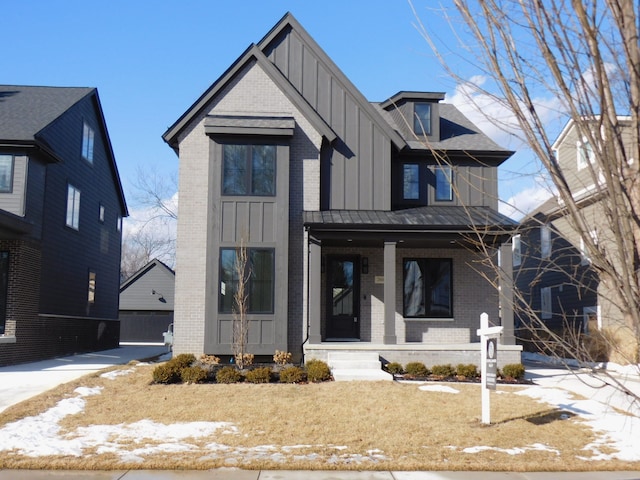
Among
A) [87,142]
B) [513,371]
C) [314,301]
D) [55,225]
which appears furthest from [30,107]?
[513,371]

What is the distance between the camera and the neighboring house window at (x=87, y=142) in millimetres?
24406

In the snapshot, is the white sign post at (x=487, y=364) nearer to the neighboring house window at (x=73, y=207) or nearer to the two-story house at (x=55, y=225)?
the two-story house at (x=55, y=225)

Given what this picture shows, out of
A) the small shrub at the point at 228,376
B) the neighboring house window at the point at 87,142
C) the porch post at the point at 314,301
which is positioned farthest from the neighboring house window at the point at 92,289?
the small shrub at the point at 228,376

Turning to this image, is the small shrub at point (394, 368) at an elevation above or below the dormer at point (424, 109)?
below

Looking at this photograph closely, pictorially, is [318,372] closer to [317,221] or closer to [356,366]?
[356,366]

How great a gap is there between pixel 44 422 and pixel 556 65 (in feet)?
30.3

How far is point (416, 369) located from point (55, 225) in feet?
44.0

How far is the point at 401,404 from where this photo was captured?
37.1 feet

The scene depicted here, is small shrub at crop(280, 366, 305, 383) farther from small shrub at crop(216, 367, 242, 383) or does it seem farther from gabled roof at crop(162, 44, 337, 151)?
gabled roof at crop(162, 44, 337, 151)

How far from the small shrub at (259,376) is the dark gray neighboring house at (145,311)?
26154 millimetres

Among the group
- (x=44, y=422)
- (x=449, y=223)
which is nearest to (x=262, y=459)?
(x=44, y=422)

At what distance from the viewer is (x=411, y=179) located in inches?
744

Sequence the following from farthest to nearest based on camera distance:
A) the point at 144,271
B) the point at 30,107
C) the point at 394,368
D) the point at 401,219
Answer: the point at 144,271 < the point at 30,107 < the point at 401,219 < the point at 394,368

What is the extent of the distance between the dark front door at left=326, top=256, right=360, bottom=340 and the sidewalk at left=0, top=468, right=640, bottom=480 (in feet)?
34.0
